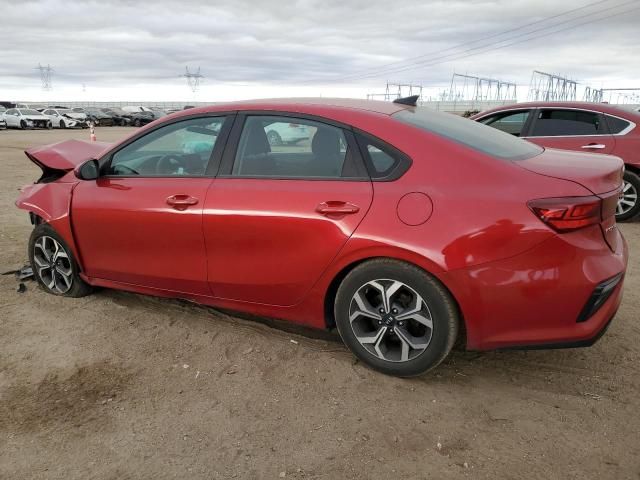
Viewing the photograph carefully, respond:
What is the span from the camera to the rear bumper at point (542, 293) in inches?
99.7

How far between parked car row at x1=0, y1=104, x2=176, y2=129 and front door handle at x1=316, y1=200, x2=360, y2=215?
3090cm

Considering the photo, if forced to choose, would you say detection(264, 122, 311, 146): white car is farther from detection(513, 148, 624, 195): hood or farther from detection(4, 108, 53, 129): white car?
detection(4, 108, 53, 129): white car

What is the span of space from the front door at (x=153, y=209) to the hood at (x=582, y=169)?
1899 millimetres

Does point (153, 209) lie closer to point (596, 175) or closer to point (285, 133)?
point (285, 133)

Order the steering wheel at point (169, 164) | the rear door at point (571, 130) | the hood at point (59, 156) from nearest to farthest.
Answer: the steering wheel at point (169, 164)
the hood at point (59, 156)
the rear door at point (571, 130)

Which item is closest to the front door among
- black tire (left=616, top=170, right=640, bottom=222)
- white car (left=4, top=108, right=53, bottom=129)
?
black tire (left=616, top=170, right=640, bottom=222)

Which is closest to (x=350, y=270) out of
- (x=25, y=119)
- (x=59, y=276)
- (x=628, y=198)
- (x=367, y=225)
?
(x=367, y=225)

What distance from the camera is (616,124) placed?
270 inches

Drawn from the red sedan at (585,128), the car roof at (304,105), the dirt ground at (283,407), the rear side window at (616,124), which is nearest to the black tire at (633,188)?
the red sedan at (585,128)

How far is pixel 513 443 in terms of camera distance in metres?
2.48

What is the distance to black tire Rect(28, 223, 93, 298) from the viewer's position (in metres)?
4.11

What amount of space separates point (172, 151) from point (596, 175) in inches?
103

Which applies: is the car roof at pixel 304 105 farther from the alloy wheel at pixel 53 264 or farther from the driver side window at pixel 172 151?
the alloy wheel at pixel 53 264

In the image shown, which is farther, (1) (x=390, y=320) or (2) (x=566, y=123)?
(2) (x=566, y=123)
